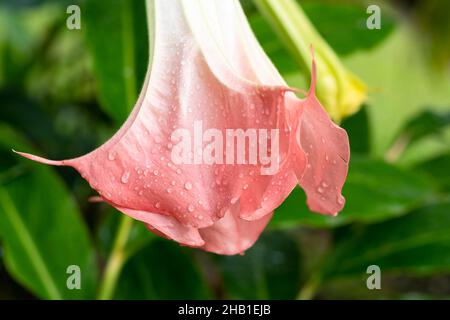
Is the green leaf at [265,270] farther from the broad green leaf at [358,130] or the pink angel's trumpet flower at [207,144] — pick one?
the pink angel's trumpet flower at [207,144]

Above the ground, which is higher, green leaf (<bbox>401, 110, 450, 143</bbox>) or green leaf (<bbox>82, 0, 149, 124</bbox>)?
green leaf (<bbox>82, 0, 149, 124</bbox>)

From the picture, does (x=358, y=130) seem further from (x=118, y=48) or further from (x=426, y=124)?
(x=118, y=48)

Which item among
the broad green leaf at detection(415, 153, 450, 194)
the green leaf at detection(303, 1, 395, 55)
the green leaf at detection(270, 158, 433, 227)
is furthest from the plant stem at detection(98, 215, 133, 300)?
the broad green leaf at detection(415, 153, 450, 194)

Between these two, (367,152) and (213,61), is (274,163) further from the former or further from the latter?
(367,152)

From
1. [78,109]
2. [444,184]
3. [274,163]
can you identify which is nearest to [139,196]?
[274,163]

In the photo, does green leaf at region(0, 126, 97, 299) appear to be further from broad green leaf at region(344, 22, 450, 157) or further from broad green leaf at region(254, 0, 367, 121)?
broad green leaf at region(344, 22, 450, 157)

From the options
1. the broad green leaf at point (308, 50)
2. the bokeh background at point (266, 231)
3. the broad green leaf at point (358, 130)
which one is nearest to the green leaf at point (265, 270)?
the bokeh background at point (266, 231)

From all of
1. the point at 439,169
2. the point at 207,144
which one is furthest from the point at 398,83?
the point at 207,144
